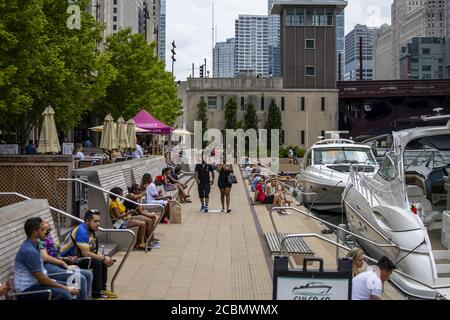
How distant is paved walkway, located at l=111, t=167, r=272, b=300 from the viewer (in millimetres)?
8883

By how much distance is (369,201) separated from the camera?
1253 centimetres

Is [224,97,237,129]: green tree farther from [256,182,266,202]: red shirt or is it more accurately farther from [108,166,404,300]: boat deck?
[108,166,404,300]: boat deck

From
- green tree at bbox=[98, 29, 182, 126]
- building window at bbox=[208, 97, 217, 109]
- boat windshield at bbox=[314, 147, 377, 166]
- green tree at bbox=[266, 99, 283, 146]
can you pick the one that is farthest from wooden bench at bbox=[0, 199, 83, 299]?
building window at bbox=[208, 97, 217, 109]

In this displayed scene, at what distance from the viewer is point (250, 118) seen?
238 feet

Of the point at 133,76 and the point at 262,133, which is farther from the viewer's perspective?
the point at 262,133

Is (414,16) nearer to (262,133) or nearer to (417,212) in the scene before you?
(262,133)

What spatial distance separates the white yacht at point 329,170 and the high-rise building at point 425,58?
154574mm

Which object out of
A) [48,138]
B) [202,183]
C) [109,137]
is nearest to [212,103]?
[109,137]

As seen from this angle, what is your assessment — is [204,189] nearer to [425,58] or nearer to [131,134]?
[131,134]

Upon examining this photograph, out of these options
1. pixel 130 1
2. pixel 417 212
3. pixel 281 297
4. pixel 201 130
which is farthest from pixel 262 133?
pixel 130 1

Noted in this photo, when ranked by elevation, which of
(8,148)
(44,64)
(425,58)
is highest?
(425,58)

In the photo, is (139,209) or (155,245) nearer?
(139,209)

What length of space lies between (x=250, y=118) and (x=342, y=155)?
48.1 metres

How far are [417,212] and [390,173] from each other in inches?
68.5
